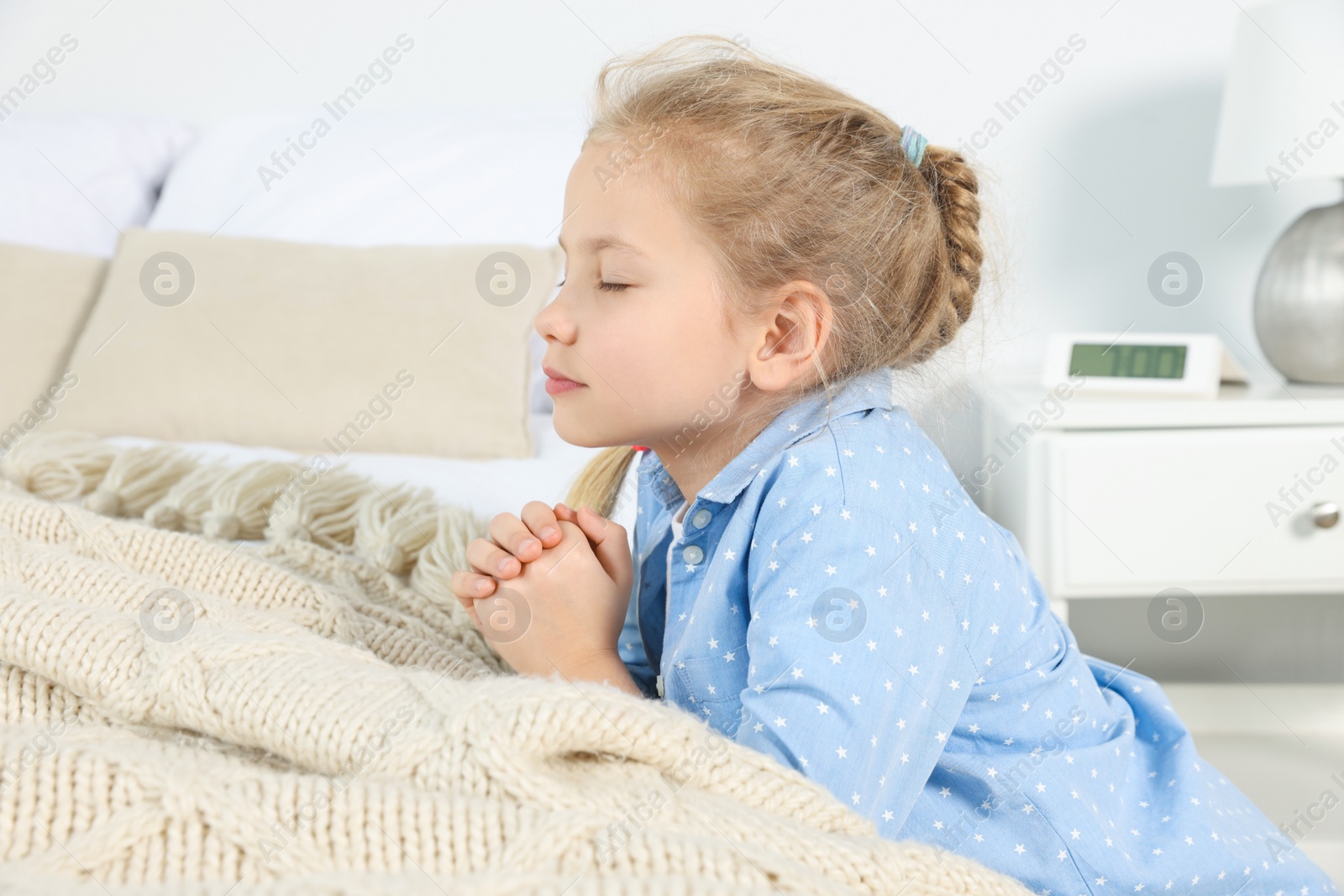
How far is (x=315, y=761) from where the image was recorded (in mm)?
458

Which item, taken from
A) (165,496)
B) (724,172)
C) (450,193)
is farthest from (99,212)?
(724,172)

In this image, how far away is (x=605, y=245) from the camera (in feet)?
2.56

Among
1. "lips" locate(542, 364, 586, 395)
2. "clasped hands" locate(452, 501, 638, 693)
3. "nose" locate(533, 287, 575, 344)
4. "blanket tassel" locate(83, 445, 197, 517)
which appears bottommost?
"blanket tassel" locate(83, 445, 197, 517)

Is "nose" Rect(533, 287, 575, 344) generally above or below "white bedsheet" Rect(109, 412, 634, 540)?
above

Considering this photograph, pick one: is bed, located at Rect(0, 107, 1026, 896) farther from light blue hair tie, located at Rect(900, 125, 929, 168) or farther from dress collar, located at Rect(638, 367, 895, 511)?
light blue hair tie, located at Rect(900, 125, 929, 168)

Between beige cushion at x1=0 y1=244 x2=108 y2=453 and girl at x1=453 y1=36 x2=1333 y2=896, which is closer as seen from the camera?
girl at x1=453 y1=36 x2=1333 y2=896

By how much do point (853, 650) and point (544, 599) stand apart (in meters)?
0.26

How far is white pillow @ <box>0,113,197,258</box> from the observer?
1653mm

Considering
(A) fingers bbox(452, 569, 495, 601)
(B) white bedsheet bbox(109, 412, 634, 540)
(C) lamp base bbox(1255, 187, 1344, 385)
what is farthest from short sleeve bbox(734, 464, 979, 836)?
(C) lamp base bbox(1255, 187, 1344, 385)

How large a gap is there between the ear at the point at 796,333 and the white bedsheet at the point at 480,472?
31 centimetres

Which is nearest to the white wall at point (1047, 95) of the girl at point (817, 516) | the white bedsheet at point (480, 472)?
the white bedsheet at point (480, 472)

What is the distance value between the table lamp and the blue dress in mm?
774

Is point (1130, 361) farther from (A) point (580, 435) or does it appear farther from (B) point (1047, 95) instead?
(A) point (580, 435)

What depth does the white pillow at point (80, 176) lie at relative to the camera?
1653 millimetres
